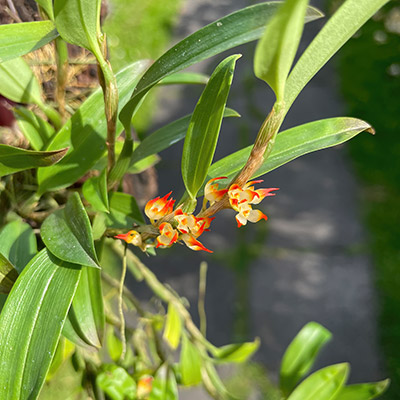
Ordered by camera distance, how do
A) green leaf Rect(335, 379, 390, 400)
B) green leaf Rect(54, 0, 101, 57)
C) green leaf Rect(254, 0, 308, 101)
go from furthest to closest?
green leaf Rect(335, 379, 390, 400) < green leaf Rect(54, 0, 101, 57) < green leaf Rect(254, 0, 308, 101)

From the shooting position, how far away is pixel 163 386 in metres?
0.55

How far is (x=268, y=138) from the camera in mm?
277

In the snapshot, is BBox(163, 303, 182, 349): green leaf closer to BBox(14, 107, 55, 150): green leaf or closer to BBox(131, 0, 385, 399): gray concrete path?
BBox(14, 107, 55, 150): green leaf

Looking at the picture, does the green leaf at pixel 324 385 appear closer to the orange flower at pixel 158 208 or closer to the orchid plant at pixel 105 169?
the orchid plant at pixel 105 169

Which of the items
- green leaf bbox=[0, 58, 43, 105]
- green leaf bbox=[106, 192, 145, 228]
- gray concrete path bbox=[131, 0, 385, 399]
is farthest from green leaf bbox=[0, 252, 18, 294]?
gray concrete path bbox=[131, 0, 385, 399]

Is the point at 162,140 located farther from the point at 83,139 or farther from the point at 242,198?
the point at 242,198

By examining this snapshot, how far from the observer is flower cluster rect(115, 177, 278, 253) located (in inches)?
11.6

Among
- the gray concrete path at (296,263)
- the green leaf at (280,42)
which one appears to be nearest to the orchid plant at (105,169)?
the green leaf at (280,42)

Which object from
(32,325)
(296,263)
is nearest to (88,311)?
(32,325)

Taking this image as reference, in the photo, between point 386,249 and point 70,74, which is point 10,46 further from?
point 386,249

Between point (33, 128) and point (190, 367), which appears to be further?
point (190, 367)

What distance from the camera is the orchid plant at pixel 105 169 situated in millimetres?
286

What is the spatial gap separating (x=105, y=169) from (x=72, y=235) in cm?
8

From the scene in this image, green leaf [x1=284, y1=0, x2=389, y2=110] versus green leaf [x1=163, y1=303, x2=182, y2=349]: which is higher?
green leaf [x1=284, y1=0, x2=389, y2=110]
